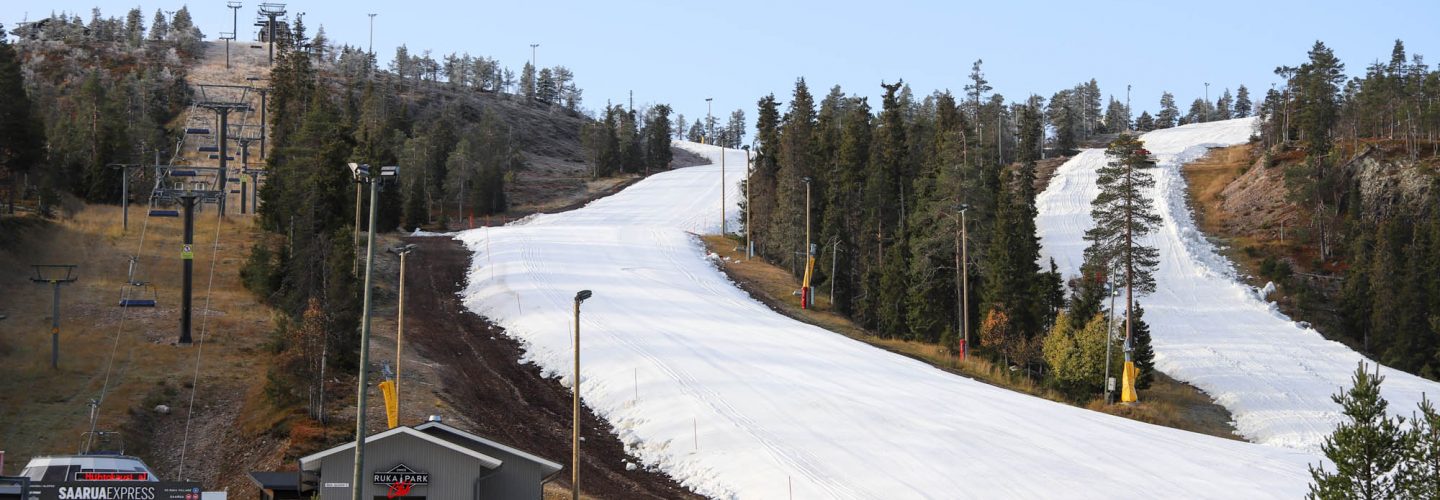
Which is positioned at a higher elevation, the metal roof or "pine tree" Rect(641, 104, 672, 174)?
"pine tree" Rect(641, 104, 672, 174)

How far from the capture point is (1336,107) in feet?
360

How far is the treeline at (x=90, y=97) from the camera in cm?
6725

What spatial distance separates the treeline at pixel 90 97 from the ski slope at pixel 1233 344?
178ft

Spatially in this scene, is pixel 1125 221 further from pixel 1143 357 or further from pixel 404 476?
pixel 404 476

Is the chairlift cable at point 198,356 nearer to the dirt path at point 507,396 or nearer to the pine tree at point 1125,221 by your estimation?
the dirt path at point 507,396

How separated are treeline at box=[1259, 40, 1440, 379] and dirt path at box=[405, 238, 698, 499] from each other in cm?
5020

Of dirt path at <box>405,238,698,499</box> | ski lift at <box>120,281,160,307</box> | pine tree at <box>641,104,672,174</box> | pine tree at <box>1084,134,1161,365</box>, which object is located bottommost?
dirt path at <box>405,238,698,499</box>

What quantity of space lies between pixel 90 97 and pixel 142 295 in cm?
5391

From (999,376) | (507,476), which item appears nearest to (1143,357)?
(999,376)

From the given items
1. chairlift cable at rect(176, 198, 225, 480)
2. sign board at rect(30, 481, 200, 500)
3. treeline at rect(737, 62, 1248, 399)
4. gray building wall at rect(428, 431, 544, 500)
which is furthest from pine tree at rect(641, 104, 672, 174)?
sign board at rect(30, 481, 200, 500)

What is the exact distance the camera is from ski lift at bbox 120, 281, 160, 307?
44.5m

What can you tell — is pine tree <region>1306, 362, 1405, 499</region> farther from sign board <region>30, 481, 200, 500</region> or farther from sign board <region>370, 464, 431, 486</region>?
sign board <region>30, 481, 200, 500</region>

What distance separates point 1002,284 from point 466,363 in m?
28.9

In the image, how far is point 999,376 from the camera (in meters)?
49.3
